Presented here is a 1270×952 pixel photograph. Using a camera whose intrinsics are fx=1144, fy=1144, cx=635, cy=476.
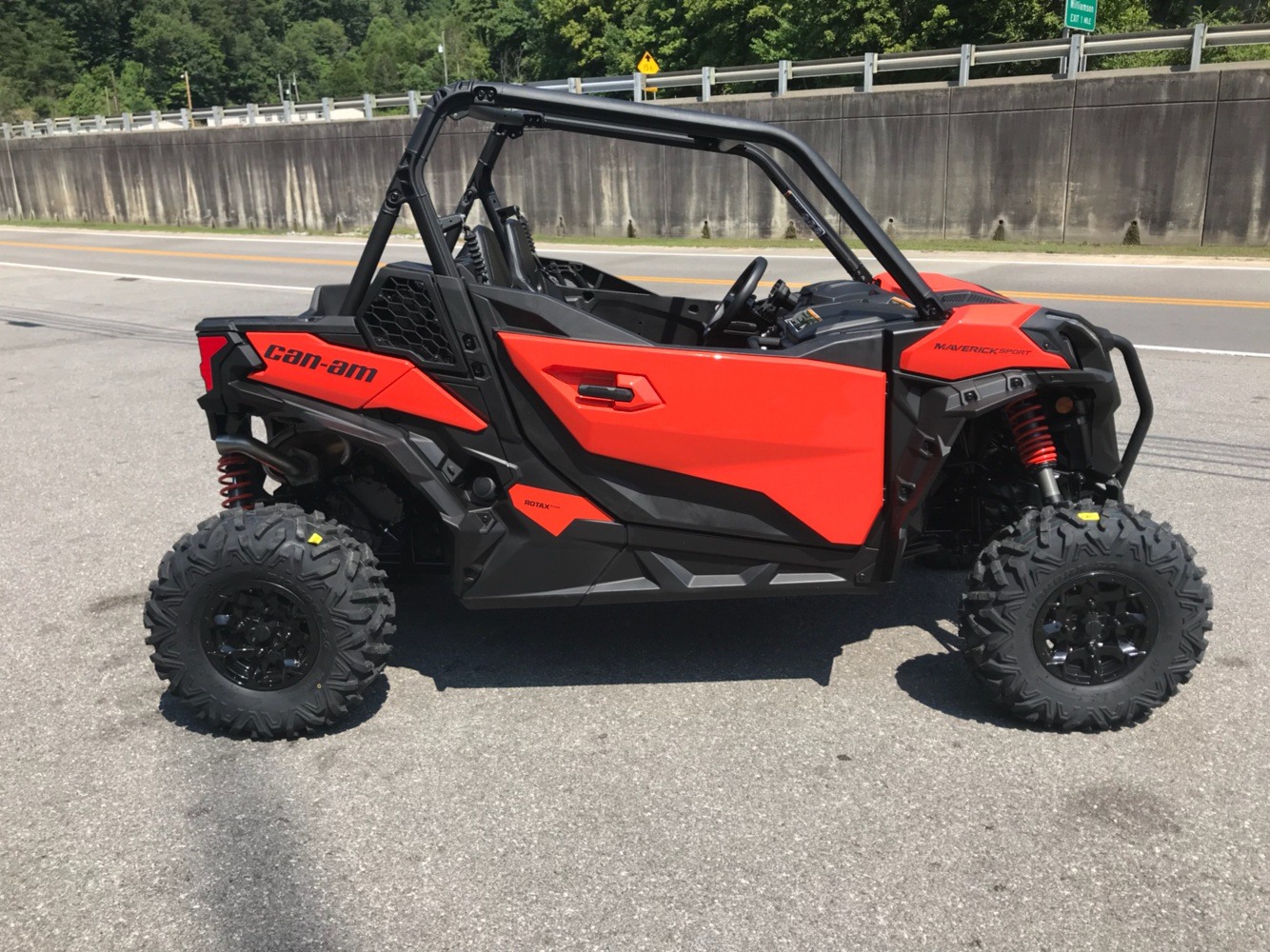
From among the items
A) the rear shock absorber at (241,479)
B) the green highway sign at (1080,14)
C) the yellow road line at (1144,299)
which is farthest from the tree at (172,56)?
the rear shock absorber at (241,479)

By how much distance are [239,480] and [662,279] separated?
1288 cm

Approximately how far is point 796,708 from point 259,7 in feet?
527

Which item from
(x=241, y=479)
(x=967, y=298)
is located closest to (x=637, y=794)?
(x=241, y=479)

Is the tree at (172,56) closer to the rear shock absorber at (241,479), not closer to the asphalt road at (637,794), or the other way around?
the rear shock absorber at (241,479)

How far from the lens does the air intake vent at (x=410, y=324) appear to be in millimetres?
3553

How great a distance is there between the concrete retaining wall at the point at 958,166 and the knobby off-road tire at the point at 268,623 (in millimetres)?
19984

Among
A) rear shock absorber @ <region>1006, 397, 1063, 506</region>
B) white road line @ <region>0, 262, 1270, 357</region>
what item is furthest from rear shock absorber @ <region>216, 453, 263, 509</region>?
white road line @ <region>0, 262, 1270, 357</region>

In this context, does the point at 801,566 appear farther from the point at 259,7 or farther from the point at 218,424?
the point at 259,7

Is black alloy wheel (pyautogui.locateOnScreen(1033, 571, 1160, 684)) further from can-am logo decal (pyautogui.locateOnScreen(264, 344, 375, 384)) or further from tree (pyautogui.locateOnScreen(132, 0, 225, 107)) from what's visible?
tree (pyautogui.locateOnScreen(132, 0, 225, 107))

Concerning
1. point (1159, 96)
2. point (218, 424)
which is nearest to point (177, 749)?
point (218, 424)

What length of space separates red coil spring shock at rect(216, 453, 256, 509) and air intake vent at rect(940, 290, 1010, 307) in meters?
2.45

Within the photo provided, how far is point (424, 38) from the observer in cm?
13962

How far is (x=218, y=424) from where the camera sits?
3926 mm

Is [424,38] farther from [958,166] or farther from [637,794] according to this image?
[637,794]
